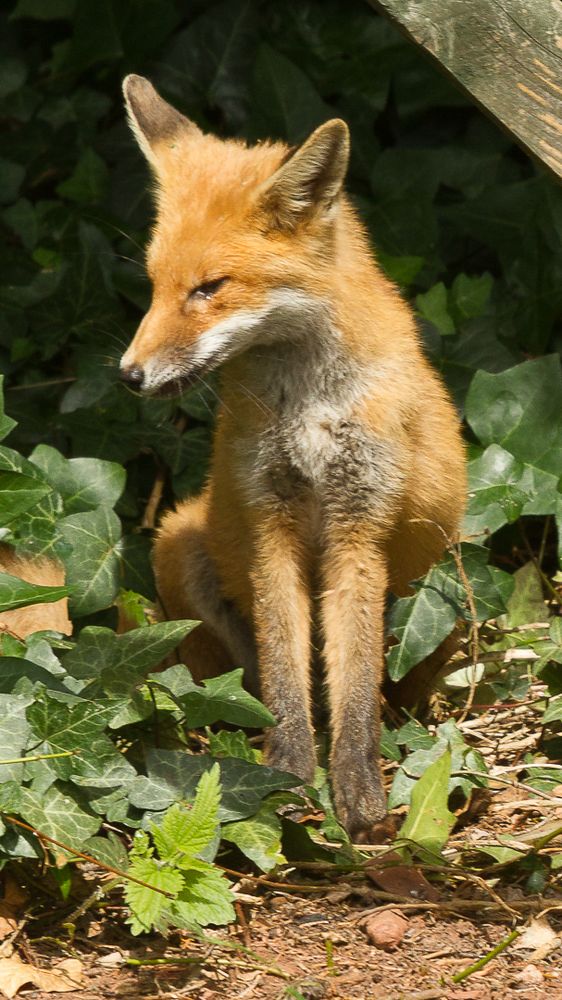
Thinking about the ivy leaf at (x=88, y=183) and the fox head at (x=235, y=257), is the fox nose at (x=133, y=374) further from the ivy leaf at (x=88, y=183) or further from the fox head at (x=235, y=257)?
the ivy leaf at (x=88, y=183)

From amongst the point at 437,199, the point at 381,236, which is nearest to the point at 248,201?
the point at 381,236

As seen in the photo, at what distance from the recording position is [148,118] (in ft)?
14.3

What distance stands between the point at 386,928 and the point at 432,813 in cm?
38

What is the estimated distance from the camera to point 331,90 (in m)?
6.73

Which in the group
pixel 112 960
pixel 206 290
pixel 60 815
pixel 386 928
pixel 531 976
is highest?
pixel 206 290

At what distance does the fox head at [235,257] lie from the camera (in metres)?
3.77

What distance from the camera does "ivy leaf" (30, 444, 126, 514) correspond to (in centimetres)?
487

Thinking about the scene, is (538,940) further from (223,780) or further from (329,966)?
(223,780)

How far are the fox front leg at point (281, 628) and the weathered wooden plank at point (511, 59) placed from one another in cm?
149

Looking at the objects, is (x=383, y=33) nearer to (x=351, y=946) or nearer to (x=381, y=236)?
(x=381, y=236)

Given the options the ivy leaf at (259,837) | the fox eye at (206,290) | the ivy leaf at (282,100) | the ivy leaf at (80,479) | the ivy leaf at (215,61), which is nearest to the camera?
the ivy leaf at (259,837)

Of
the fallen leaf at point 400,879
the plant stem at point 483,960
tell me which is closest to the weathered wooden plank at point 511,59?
the fallen leaf at point 400,879

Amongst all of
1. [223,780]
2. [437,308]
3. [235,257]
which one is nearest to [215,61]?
[437,308]

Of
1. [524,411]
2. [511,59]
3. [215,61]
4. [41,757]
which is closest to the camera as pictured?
[41,757]
